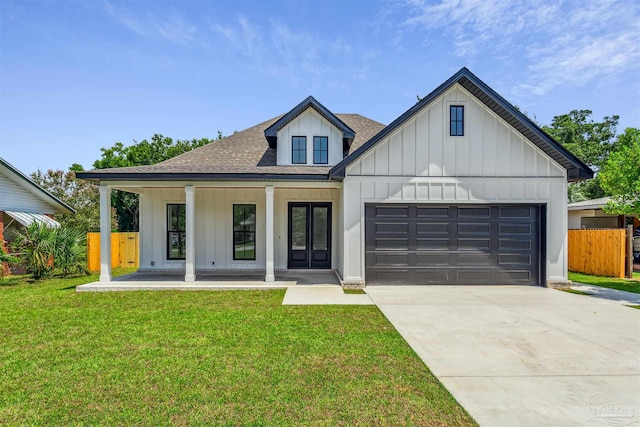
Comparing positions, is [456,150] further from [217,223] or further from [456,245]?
[217,223]

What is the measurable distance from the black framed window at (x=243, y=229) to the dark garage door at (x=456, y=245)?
4.90 metres

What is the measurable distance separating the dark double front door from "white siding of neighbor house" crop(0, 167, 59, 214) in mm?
11976

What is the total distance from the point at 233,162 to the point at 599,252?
Result: 13.8 metres

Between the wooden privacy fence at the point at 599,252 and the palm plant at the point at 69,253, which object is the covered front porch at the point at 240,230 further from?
the wooden privacy fence at the point at 599,252

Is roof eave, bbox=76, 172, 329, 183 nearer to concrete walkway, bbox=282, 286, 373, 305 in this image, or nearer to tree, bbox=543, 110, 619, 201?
concrete walkway, bbox=282, 286, 373, 305

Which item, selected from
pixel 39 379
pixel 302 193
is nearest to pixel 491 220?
pixel 302 193

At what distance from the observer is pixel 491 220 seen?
983cm

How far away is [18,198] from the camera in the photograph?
14.1m

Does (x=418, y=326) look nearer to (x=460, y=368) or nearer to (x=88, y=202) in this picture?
(x=460, y=368)

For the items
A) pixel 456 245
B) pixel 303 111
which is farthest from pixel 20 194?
pixel 456 245

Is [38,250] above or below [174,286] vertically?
above

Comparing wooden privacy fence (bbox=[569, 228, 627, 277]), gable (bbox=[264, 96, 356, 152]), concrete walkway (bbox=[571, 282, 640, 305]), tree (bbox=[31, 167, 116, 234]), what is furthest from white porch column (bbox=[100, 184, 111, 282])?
tree (bbox=[31, 167, 116, 234])

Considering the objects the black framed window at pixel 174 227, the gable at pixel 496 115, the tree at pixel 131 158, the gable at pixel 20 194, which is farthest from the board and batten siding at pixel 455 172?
the tree at pixel 131 158

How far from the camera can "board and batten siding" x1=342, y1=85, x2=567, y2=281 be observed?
9508mm
